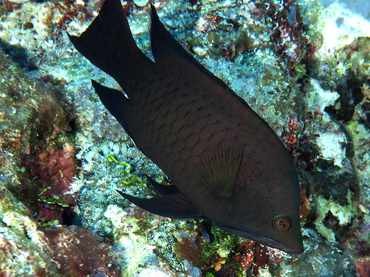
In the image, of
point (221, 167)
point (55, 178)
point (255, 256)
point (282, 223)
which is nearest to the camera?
point (282, 223)

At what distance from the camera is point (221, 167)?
2.05m

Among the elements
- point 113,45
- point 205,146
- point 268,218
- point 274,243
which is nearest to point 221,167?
point 205,146

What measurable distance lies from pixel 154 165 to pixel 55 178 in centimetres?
126

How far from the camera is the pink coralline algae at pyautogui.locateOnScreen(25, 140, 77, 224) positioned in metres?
3.03

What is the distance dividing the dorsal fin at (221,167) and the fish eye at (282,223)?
0.40 m

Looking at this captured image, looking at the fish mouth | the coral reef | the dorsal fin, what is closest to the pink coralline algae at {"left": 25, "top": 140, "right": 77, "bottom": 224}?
the coral reef

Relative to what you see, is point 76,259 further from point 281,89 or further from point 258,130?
point 281,89

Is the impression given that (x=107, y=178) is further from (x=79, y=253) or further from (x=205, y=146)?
(x=205, y=146)

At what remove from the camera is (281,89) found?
353 centimetres

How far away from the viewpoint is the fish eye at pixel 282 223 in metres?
1.91

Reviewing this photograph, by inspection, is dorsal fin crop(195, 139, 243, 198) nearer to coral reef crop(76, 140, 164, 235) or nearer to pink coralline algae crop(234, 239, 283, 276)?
coral reef crop(76, 140, 164, 235)

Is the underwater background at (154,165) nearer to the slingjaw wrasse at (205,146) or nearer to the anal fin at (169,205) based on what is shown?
the anal fin at (169,205)

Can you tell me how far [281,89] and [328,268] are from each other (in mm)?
2409

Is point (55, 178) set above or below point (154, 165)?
below
